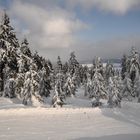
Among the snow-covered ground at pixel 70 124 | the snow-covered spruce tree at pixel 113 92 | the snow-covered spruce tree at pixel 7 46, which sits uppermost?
the snow-covered spruce tree at pixel 7 46

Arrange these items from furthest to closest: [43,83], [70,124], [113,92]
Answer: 1. [43,83]
2. [113,92]
3. [70,124]

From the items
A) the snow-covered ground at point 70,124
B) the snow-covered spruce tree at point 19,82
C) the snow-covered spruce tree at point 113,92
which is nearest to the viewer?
the snow-covered ground at point 70,124

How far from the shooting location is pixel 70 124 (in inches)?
775

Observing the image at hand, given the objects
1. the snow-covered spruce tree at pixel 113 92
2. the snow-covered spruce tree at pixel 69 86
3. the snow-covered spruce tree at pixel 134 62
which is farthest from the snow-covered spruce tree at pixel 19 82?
the snow-covered spruce tree at pixel 134 62

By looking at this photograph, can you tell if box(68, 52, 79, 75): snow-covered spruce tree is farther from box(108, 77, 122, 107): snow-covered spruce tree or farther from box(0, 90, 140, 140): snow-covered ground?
box(0, 90, 140, 140): snow-covered ground

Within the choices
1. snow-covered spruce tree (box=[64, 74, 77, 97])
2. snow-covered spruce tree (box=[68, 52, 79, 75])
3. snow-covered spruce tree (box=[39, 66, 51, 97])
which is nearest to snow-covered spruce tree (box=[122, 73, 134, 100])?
snow-covered spruce tree (box=[64, 74, 77, 97])

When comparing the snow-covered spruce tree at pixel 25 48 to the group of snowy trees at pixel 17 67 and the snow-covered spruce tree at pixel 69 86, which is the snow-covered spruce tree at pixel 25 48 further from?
the snow-covered spruce tree at pixel 69 86

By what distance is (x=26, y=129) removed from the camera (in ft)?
59.1

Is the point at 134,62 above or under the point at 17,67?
above

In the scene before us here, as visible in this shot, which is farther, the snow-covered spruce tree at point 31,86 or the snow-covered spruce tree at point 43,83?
the snow-covered spruce tree at point 43,83

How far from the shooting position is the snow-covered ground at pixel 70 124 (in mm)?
16078

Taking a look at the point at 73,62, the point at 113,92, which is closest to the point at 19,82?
the point at 113,92

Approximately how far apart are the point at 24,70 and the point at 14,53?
3.43m

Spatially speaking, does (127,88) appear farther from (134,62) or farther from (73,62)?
(73,62)
